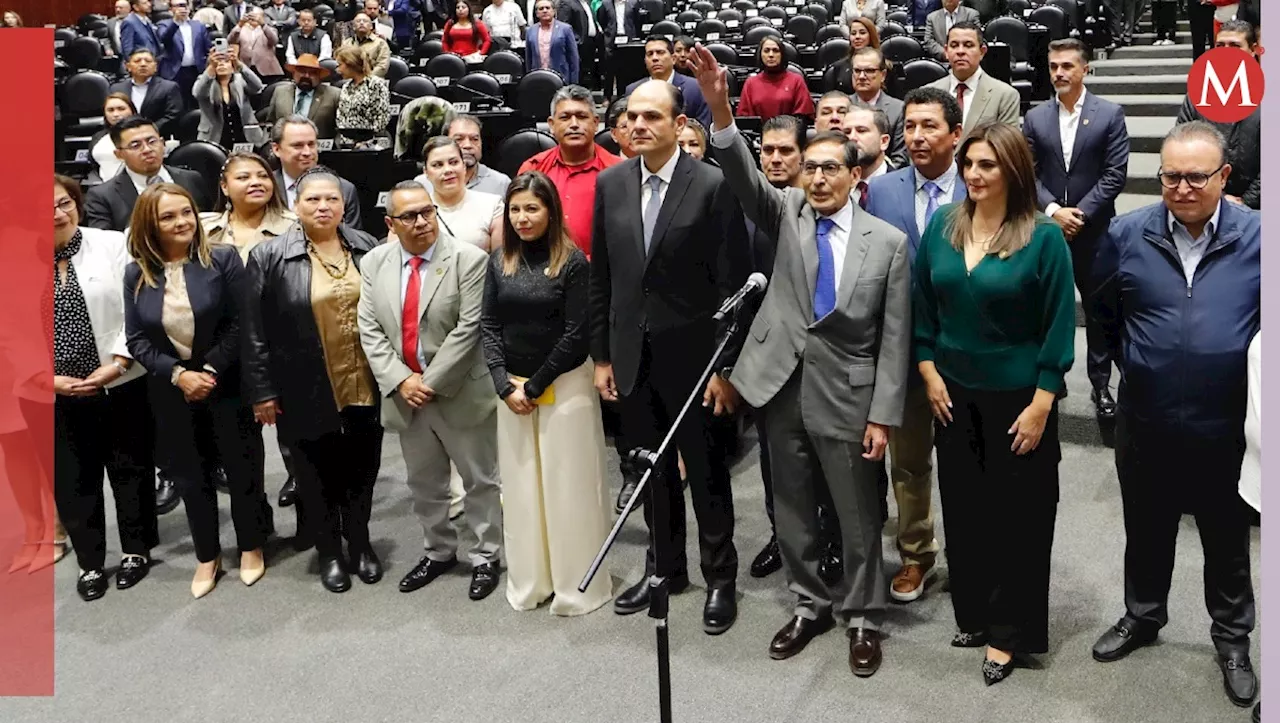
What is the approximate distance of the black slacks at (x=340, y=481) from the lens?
3.68 metres

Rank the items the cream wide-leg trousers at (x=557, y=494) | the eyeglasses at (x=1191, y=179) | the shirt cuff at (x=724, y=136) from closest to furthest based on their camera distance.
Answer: the eyeglasses at (x=1191, y=179)
the shirt cuff at (x=724, y=136)
the cream wide-leg trousers at (x=557, y=494)

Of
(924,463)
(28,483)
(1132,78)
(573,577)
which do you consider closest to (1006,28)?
(1132,78)

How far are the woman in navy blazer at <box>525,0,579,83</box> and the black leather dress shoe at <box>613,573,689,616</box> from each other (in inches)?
229

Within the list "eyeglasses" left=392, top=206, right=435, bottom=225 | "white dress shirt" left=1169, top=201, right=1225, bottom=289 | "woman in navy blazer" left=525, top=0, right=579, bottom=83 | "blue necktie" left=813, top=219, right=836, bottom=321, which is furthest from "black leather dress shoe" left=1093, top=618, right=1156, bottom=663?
"woman in navy blazer" left=525, top=0, right=579, bottom=83

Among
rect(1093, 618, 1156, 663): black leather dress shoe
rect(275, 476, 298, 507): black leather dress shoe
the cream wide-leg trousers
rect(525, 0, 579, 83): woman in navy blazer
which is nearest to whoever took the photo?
rect(1093, 618, 1156, 663): black leather dress shoe

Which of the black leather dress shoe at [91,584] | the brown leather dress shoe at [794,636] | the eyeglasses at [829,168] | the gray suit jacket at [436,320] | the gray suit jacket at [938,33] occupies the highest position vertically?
the gray suit jacket at [938,33]

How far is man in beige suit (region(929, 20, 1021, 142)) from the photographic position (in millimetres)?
4375

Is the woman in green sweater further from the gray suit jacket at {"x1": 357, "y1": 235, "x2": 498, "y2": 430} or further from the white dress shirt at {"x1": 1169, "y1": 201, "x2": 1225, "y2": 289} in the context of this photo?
the gray suit jacket at {"x1": 357, "y1": 235, "x2": 498, "y2": 430}

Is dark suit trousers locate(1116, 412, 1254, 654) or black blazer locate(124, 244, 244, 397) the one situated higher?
black blazer locate(124, 244, 244, 397)

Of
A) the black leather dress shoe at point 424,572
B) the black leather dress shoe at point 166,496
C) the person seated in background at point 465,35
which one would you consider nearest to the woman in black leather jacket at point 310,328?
the black leather dress shoe at point 424,572

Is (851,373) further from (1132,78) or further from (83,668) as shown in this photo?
(1132,78)

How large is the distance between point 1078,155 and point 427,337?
7.91 ft

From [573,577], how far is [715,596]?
43 cm

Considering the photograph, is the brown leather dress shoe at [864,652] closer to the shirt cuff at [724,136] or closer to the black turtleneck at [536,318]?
the black turtleneck at [536,318]
